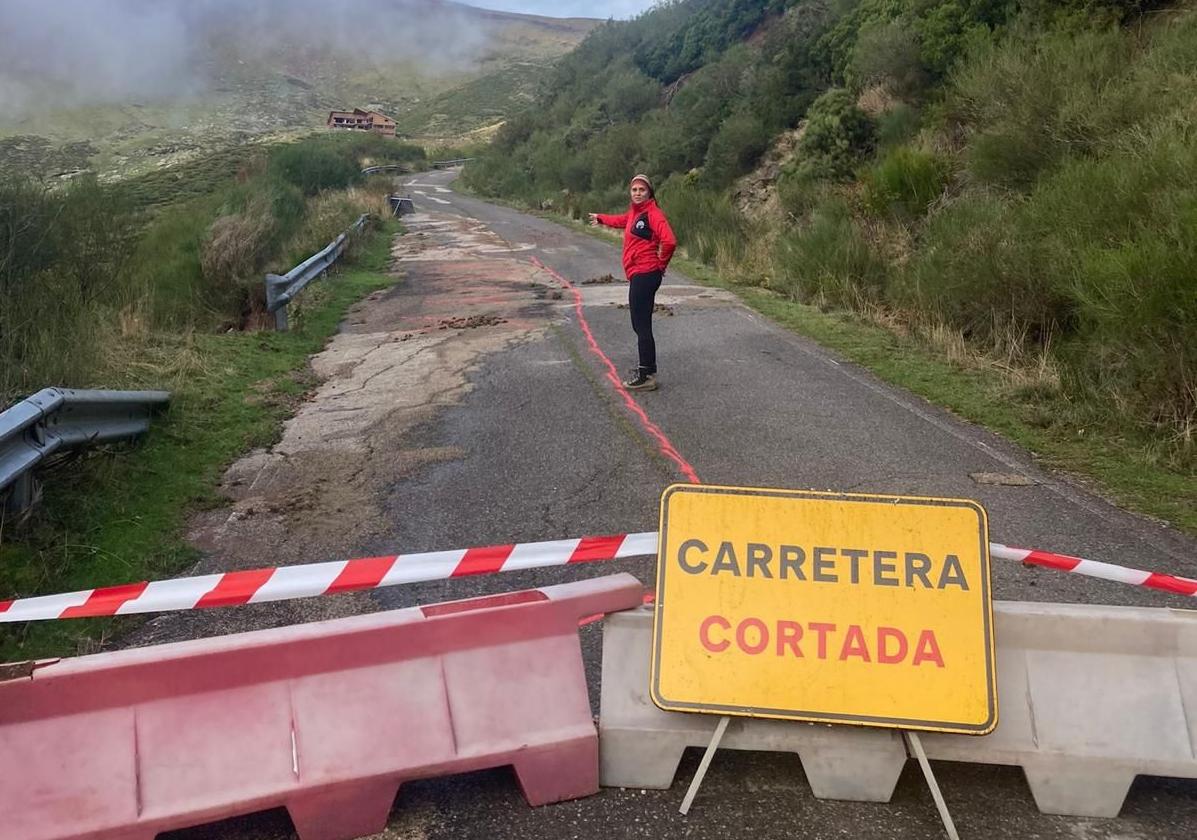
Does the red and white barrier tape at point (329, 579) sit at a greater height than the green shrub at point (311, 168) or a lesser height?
lesser

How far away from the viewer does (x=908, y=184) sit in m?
15.7

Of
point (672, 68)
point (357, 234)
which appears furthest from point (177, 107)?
point (357, 234)

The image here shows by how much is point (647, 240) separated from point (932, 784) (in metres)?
6.31

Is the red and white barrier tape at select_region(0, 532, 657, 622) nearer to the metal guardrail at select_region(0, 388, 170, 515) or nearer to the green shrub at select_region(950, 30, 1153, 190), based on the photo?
the metal guardrail at select_region(0, 388, 170, 515)

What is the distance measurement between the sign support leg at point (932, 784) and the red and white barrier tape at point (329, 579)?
109 centimetres

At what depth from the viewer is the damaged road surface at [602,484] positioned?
299cm

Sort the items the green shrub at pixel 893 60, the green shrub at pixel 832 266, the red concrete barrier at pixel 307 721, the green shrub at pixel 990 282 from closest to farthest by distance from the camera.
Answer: the red concrete barrier at pixel 307 721
the green shrub at pixel 990 282
the green shrub at pixel 832 266
the green shrub at pixel 893 60

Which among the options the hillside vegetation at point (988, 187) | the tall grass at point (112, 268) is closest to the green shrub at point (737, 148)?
the hillside vegetation at point (988, 187)

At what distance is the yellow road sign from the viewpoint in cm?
305

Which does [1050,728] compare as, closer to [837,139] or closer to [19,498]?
[19,498]

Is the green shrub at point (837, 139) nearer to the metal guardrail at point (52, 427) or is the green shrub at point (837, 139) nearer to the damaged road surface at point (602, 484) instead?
the damaged road surface at point (602, 484)

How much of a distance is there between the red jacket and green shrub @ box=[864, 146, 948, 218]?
8303mm

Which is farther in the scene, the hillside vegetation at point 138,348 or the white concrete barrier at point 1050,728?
the hillside vegetation at point 138,348

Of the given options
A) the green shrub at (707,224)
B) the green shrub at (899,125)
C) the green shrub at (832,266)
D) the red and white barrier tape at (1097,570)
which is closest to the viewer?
the red and white barrier tape at (1097,570)
